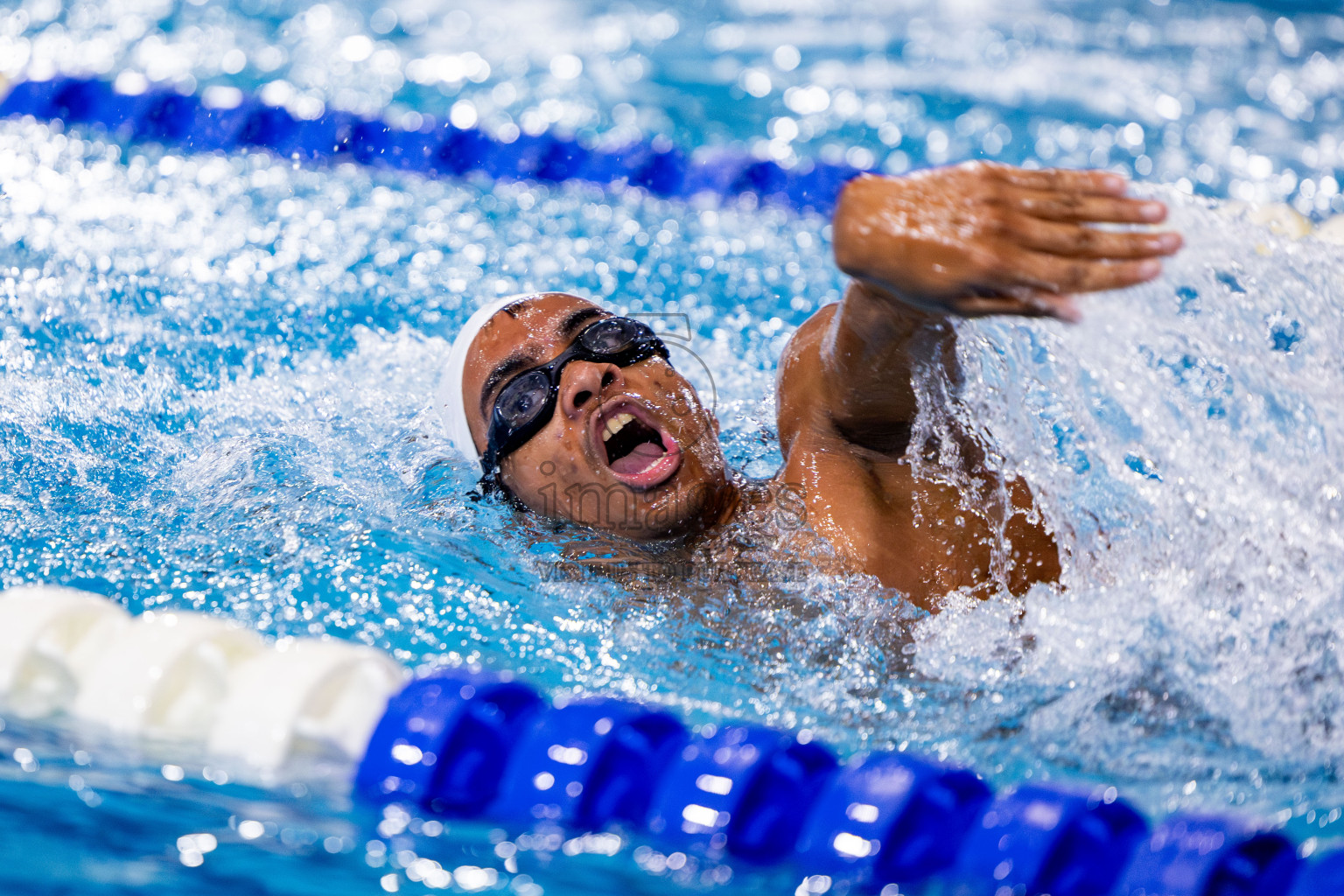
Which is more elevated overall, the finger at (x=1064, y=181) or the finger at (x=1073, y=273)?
the finger at (x=1064, y=181)

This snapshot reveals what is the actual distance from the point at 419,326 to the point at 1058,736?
2074 millimetres

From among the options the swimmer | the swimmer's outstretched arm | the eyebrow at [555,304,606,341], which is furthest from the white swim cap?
the swimmer's outstretched arm

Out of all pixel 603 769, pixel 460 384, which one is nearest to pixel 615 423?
pixel 460 384

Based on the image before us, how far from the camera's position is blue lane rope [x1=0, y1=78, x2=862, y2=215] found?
406 cm

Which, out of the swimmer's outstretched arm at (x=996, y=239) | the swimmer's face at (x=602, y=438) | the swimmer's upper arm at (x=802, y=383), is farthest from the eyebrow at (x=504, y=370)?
the swimmer's outstretched arm at (x=996, y=239)

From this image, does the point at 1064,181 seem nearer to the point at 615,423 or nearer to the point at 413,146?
the point at 615,423

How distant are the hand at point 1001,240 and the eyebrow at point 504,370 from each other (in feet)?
2.77

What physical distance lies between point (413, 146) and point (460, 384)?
6.99ft

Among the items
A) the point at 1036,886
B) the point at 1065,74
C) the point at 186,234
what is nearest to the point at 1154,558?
the point at 1036,886

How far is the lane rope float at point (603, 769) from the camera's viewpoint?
136 centimetres

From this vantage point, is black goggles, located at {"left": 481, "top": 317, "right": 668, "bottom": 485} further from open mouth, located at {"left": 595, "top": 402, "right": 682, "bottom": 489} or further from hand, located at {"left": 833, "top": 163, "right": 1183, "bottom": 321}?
hand, located at {"left": 833, "top": 163, "right": 1183, "bottom": 321}

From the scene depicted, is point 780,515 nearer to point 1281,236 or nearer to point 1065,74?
point 1281,236

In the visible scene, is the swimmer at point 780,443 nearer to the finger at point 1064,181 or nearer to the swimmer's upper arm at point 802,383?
the swimmer's upper arm at point 802,383

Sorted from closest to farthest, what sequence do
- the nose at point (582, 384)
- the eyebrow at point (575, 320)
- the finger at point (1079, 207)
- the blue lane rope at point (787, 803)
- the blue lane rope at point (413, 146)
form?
the blue lane rope at point (787, 803), the finger at point (1079, 207), the nose at point (582, 384), the eyebrow at point (575, 320), the blue lane rope at point (413, 146)
